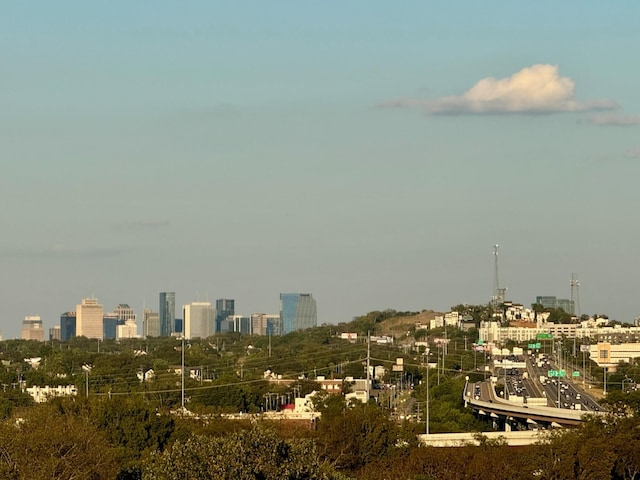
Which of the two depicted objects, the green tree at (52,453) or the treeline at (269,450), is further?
the green tree at (52,453)

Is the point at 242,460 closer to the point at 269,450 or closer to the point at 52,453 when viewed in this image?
the point at 269,450

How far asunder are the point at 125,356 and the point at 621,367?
56.5m

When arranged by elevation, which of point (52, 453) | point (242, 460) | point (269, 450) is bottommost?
point (52, 453)

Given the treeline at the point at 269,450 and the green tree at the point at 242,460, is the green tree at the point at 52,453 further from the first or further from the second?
the green tree at the point at 242,460

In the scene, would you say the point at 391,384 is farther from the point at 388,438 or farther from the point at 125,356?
the point at 388,438

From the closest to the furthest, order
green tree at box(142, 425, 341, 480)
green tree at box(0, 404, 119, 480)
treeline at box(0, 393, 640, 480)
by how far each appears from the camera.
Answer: green tree at box(142, 425, 341, 480)
treeline at box(0, 393, 640, 480)
green tree at box(0, 404, 119, 480)

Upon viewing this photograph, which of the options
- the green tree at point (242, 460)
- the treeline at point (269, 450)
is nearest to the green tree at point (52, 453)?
the treeline at point (269, 450)

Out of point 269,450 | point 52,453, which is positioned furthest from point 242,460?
point 52,453

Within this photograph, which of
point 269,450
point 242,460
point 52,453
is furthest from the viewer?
point 52,453

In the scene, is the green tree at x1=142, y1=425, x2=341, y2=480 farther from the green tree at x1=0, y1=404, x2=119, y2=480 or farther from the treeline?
the green tree at x1=0, y1=404, x2=119, y2=480

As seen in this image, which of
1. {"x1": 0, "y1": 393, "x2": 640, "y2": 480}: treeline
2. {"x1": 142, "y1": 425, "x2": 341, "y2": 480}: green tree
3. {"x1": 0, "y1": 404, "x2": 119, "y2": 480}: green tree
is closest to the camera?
{"x1": 142, "y1": 425, "x2": 341, "y2": 480}: green tree

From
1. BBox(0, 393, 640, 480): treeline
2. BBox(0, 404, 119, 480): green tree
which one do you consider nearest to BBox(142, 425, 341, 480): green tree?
BBox(0, 393, 640, 480): treeline

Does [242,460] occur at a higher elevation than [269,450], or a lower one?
lower

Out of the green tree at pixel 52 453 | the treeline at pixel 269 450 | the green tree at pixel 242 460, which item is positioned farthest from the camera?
the green tree at pixel 52 453
